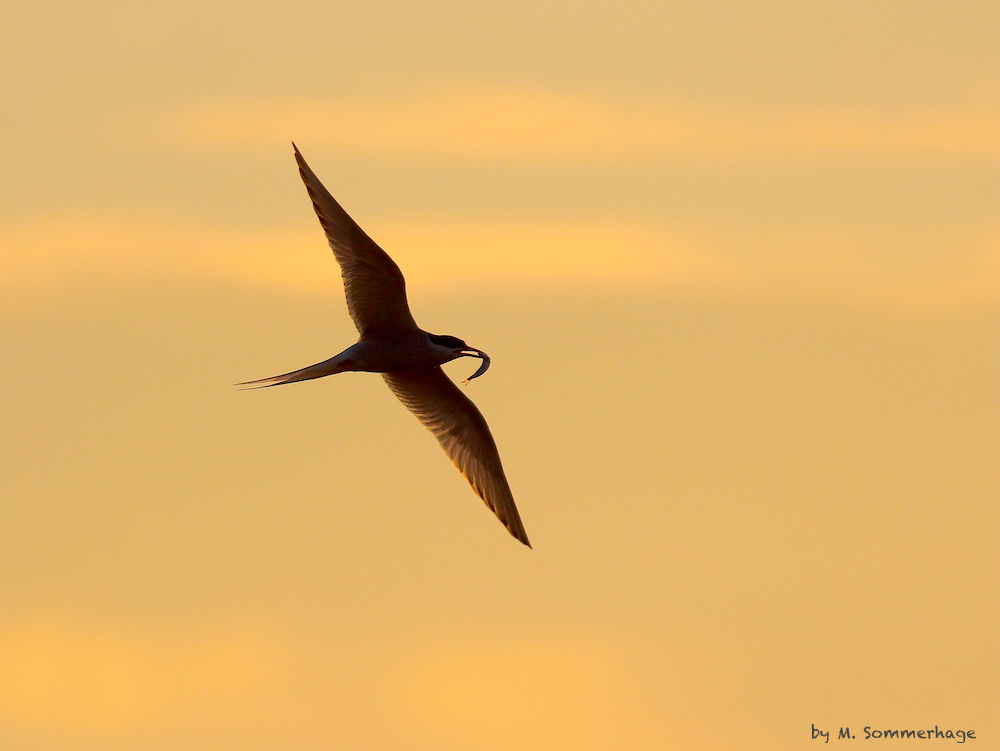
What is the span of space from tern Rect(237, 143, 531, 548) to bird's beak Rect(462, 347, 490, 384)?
0.05ft

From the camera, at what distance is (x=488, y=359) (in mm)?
20969

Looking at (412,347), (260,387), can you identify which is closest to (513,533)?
(412,347)

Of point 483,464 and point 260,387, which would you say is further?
point 483,464

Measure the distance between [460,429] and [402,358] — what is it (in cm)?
208

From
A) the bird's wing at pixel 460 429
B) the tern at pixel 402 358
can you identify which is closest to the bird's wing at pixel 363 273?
the tern at pixel 402 358

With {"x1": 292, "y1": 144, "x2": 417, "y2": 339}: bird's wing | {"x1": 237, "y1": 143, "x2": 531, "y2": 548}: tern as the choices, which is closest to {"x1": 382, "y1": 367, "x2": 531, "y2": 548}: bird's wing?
{"x1": 237, "y1": 143, "x2": 531, "y2": 548}: tern

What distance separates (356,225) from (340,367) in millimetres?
2104

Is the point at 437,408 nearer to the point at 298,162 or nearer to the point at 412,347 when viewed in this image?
the point at 412,347

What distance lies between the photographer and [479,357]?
2077cm

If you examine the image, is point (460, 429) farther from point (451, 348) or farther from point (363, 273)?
point (363, 273)

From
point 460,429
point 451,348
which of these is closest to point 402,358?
point 451,348

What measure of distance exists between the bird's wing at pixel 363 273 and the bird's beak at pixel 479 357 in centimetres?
87

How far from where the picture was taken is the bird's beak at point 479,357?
67.3 ft

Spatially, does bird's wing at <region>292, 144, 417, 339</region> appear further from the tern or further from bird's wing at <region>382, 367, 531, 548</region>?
bird's wing at <region>382, 367, 531, 548</region>
